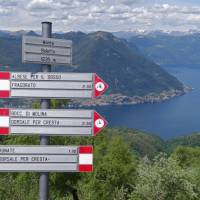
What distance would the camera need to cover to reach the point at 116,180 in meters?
36.9

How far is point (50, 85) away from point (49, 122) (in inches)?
35.0

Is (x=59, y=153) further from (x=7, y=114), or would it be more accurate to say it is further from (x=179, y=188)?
(x=179, y=188)

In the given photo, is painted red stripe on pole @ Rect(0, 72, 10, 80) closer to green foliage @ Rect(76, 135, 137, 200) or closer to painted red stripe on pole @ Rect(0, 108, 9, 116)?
painted red stripe on pole @ Rect(0, 108, 9, 116)

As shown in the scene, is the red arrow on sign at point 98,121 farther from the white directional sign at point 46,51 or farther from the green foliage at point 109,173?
the green foliage at point 109,173

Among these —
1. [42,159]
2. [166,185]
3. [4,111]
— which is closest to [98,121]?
[42,159]

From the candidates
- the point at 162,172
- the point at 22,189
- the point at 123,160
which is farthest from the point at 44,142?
the point at 123,160

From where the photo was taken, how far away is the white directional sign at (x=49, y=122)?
9.80 m

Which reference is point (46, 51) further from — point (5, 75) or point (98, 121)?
point (98, 121)

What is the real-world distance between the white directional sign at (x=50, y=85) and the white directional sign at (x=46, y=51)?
33 centimetres

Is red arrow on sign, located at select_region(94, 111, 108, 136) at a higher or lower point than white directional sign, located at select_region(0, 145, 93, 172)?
higher

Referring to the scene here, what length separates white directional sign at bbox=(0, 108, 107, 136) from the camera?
980cm

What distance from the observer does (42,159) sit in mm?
9961

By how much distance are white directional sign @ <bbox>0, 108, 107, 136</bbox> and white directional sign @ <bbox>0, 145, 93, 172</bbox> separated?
0.41 meters

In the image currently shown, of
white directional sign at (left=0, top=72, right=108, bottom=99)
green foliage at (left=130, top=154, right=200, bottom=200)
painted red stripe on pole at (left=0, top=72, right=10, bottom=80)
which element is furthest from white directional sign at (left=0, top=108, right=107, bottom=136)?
green foliage at (left=130, top=154, right=200, bottom=200)
